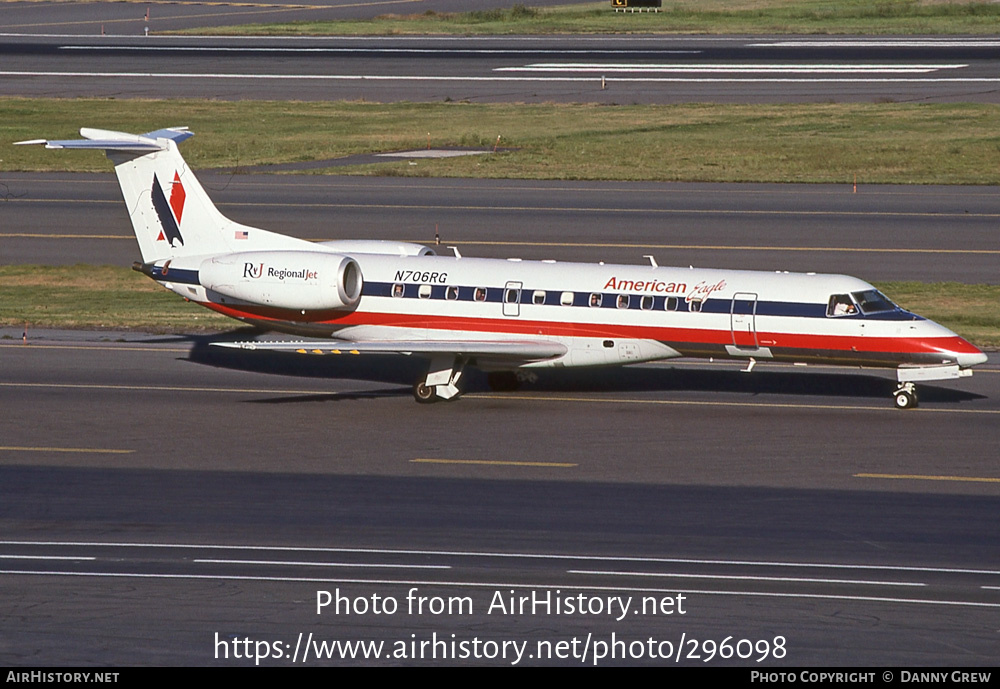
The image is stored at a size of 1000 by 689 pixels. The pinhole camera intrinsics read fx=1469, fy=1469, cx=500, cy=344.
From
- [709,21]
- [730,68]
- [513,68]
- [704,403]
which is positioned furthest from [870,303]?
[709,21]

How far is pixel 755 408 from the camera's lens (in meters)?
29.7

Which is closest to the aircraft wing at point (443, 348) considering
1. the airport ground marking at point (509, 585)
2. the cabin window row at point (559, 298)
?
the cabin window row at point (559, 298)

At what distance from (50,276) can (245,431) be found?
734 inches

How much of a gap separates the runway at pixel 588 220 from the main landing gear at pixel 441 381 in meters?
15.4

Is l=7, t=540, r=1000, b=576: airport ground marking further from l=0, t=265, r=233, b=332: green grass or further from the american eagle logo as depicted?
l=0, t=265, r=233, b=332: green grass

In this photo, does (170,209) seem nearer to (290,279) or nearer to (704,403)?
(290,279)

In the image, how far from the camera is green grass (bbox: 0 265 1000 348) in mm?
37906

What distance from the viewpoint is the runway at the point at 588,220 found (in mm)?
45656

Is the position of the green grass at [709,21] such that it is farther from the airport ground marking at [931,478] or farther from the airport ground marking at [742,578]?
the airport ground marking at [742,578]

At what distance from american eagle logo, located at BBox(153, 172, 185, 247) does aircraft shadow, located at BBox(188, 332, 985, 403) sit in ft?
10.8

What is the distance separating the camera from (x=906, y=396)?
2908 cm

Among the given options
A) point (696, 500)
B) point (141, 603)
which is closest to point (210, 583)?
point (141, 603)

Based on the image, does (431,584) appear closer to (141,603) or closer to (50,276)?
(141,603)
